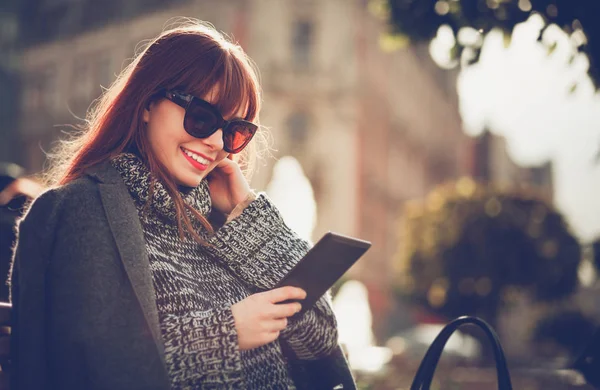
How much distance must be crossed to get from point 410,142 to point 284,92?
12818 millimetres

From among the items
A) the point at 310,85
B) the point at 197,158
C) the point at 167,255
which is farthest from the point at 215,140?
the point at 310,85

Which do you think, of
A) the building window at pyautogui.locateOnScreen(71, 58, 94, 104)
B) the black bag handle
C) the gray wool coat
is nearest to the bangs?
the gray wool coat

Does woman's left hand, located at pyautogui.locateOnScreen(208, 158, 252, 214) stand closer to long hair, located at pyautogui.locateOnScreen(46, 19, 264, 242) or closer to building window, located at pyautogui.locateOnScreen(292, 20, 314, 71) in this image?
long hair, located at pyautogui.locateOnScreen(46, 19, 264, 242)

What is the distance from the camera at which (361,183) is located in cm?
2922

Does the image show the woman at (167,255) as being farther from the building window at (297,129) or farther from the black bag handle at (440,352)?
the building window at (297,129)

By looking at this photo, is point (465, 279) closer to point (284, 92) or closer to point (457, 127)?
point (284, 92)

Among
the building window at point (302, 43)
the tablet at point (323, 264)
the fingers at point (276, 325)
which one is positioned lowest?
the fingers at point (276, 325)

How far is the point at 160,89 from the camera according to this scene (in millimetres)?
2420

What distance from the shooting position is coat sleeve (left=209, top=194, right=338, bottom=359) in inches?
101

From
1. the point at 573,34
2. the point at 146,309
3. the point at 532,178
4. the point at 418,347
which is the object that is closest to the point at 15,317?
the point at 146,309

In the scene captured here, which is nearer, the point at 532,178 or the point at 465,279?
the point at 465,279

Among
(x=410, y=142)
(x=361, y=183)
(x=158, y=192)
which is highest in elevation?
(x=410, y=142)

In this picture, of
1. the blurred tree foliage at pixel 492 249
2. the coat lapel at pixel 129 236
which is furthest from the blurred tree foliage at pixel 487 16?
the blurred tree foliage at pixel 492 249

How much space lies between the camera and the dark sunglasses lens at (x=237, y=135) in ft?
8.21
